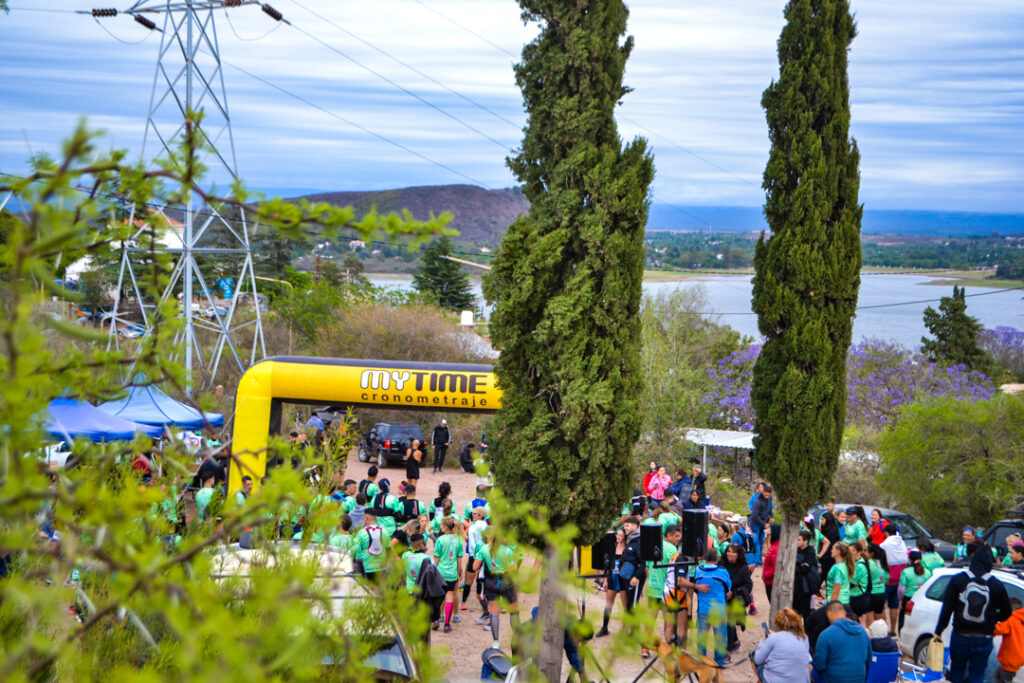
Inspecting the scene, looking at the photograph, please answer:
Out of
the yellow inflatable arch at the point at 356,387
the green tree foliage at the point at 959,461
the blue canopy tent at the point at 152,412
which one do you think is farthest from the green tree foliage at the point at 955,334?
the blue canopy tent at the point at 152,412

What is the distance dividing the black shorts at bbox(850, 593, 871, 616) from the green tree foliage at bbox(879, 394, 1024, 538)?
22.7 feet

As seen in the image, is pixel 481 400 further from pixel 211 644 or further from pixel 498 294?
pixel 211 644

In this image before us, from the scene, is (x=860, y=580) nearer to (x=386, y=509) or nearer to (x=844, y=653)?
(x=844, y=653)

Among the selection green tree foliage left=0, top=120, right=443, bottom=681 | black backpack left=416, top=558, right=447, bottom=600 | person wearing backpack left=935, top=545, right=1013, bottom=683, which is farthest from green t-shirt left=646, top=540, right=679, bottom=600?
green tree foliage left=0, top=120, right=443, bottom=681

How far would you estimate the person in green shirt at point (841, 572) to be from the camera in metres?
11.1

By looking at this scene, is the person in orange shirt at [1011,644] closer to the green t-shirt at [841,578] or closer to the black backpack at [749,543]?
the green t-shirt at [841,578]

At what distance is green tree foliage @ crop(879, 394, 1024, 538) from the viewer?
56.3 ft

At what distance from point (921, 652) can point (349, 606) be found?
937cm

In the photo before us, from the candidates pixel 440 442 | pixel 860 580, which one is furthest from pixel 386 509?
pixel 440 442

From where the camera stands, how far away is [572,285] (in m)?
9.94

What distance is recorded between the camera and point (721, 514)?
16906mm

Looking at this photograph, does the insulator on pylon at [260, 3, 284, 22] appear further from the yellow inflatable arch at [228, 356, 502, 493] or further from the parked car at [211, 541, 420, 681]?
the parked car at [211, 541, 420, 681]

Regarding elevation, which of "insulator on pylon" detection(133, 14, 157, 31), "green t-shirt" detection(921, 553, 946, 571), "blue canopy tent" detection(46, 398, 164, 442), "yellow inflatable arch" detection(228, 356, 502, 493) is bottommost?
"green t-shirt" detection(921, 553, 946, 571)

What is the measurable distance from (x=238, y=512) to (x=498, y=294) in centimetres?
777
